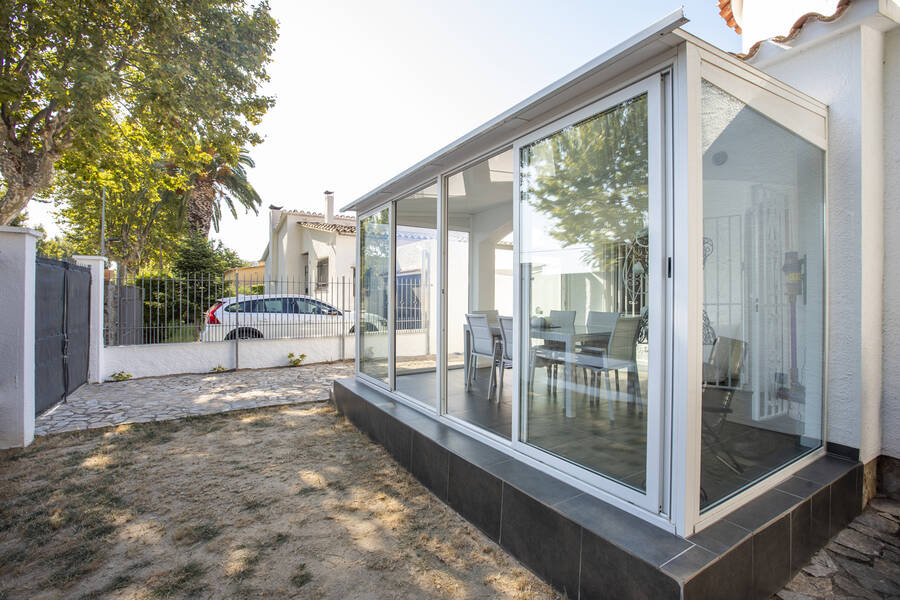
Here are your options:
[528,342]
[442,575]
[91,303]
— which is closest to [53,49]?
[91,303]

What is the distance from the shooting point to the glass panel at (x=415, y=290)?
4605mm

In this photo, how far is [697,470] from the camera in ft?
6.16

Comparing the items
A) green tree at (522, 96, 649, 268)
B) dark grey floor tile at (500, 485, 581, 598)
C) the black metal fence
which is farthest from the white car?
dark grey floor tile at (500, 485, 581, 598)

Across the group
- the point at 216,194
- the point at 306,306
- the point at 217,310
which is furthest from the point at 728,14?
the point at 216,194

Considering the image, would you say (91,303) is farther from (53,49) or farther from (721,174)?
(721,174)

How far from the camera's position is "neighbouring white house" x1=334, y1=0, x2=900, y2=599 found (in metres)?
1.88

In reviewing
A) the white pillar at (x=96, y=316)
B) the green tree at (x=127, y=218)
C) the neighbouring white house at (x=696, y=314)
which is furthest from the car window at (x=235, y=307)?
the neighbouring white house at (x=696, y=314)

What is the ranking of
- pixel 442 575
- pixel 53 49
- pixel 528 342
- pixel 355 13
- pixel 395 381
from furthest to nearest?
pixel 53 49 → pixel 355 13 → pixel 395 381 → pixel 528 342 → pixel 442 575

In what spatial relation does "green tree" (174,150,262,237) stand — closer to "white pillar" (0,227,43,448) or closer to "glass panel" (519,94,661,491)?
"white pillar" (0,227,43,448)

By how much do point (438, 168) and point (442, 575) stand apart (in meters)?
2.96

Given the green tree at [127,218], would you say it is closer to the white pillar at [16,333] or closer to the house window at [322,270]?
the house window at [322,270]

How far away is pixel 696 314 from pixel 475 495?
5.37ft

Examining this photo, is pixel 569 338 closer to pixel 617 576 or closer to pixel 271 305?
pixel 617 576

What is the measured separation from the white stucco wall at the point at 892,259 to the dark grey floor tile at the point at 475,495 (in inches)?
101
